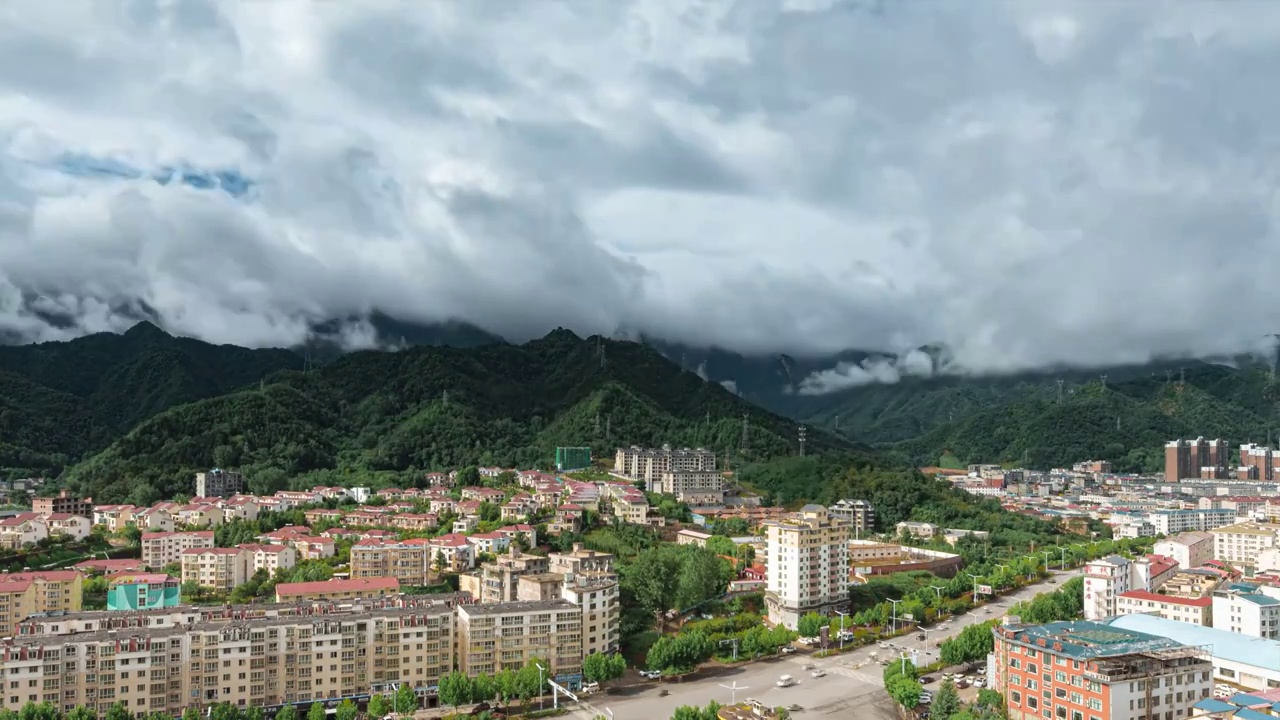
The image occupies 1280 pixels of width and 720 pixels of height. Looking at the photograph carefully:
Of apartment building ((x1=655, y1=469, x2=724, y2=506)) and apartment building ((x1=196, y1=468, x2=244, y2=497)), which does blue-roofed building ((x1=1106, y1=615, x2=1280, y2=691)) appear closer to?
apartment building ((x1=655, y1=469, x2=724, y2=506))

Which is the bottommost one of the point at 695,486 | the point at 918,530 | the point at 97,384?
the point at 918,530

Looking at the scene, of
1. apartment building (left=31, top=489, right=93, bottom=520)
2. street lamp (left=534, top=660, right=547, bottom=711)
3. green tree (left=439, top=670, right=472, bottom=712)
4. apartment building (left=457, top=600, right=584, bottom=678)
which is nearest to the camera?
green tree (left=439, top=670, right=472, bottom=712)

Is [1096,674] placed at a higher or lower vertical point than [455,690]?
higher

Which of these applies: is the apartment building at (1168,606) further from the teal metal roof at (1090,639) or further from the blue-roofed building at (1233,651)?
the teal metal roof at (1090,639)

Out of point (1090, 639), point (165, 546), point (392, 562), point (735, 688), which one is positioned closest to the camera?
point (1090, 639)

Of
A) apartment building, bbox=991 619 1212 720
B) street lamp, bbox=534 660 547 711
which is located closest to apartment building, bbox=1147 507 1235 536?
apartment building, bbox=991 619 1212 720

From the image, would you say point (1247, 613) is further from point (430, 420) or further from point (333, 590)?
point (430, 420)

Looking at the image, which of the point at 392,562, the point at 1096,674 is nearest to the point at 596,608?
the point at 392,562
